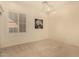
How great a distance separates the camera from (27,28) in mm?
1462

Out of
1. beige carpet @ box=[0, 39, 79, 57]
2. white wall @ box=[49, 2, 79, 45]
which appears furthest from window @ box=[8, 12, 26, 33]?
white wall @ box=[49, 2, 79, 45]

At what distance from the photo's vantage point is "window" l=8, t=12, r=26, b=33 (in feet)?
4.73

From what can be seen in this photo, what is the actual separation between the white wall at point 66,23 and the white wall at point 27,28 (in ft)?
0.30

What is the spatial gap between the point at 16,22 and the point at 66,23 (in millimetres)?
575

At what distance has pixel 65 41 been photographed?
144cm

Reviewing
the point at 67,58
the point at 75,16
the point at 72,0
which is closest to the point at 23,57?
the point at 67,58

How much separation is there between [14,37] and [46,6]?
0.51 m

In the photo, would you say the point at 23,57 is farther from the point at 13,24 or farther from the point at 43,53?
the point at 13,24

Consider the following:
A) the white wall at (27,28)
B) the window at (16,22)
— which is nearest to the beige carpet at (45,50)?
the white wall at (27,28)

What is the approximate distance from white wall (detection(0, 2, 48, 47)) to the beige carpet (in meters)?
0.06

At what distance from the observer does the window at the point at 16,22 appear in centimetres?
144

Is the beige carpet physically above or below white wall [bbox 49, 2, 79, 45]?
below

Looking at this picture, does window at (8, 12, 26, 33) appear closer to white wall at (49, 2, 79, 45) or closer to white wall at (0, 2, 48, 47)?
white wall at (0, 2, 48, 47)

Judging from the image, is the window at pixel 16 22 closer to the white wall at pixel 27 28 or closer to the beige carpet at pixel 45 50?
the white wall at pixel 27 28
